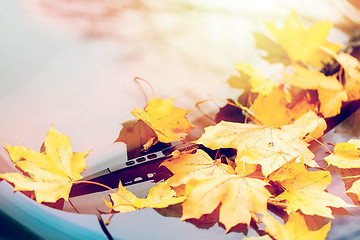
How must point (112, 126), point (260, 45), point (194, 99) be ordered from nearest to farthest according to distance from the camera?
point (112, 126) → point (194, 99) → point (260, 45)

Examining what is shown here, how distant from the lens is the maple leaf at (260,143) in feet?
A: 2.53

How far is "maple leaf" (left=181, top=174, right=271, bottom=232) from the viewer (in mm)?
645

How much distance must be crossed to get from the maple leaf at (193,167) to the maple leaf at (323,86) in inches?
15.6

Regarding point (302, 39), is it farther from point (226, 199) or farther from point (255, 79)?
point (226, 199)

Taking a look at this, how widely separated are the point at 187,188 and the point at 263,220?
0.56 ft

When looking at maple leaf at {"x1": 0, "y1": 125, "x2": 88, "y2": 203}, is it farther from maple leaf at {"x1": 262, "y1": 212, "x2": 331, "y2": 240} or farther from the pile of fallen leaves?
maple leaf at {"x1": 262, "y1": 212, "x2": 331, "y2": 240}

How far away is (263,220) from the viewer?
661mm

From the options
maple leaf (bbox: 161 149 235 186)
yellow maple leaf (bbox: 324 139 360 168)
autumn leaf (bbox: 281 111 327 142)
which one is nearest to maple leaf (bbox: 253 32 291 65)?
autumn leaf (bbox: 281 111 327 142)

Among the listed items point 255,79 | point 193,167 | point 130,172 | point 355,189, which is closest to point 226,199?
point 193,167

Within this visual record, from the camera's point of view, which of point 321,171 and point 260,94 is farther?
point 260,94

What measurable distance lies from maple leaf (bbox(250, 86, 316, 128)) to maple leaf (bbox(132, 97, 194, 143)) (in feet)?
0.71

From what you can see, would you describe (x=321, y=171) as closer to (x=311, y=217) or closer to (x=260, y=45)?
(x=311, y=217)

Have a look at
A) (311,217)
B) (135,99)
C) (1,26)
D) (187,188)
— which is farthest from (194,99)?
(1,26)

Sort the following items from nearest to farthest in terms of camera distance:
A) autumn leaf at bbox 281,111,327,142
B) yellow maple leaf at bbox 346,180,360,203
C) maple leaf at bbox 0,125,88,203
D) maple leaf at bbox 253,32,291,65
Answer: maple leaf at bbox 0,125,88,203
yellow maple leaf at bbox 346,180,360,203
autumn leaf at bbox 281,111,327,142
maple leaf at bbox 253,32,291,65
